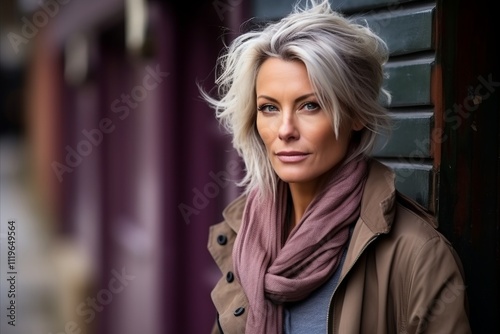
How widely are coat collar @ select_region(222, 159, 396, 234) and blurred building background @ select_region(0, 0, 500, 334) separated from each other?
0.44 meters

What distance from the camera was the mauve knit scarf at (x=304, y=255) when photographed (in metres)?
2.28

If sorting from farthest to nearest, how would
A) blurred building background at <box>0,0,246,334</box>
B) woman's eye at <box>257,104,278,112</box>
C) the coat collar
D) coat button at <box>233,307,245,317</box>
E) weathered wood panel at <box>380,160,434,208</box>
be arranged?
blurred building background at <box>0,0,246,334</box> → weathered wood panel at <box>380,160,434,208</box> → coat button at <box>233,307,245,317</box> → woman's eye at <box>257,104,278,112</box> → the coat collar

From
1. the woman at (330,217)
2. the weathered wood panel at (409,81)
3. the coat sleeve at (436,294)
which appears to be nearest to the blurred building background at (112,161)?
the weathered wood panel at (409,81)

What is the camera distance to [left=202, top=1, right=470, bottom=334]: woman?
2139mm

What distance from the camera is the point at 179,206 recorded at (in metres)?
5.15

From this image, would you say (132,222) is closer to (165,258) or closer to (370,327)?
Result: (165,258)

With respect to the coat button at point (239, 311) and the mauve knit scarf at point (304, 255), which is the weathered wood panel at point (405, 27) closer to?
the mauve knit scarf at point (304, 255)

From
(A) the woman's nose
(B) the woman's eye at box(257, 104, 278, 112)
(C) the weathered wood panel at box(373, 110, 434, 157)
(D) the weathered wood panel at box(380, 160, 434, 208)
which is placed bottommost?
(D) the weathered wood panel at box(380, 160, 434, 208)

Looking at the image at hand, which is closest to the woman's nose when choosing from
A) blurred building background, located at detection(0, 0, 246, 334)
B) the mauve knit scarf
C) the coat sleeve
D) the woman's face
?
the woman's face

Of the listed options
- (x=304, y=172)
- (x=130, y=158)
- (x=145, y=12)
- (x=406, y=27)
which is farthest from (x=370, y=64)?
(x=130, y=158)

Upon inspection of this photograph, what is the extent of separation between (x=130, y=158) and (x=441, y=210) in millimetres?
4243

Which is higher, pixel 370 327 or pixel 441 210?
pixel 441 210

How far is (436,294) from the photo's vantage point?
81.1 inches

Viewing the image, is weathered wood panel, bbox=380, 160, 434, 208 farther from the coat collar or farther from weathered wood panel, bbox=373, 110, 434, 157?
the coat collar
